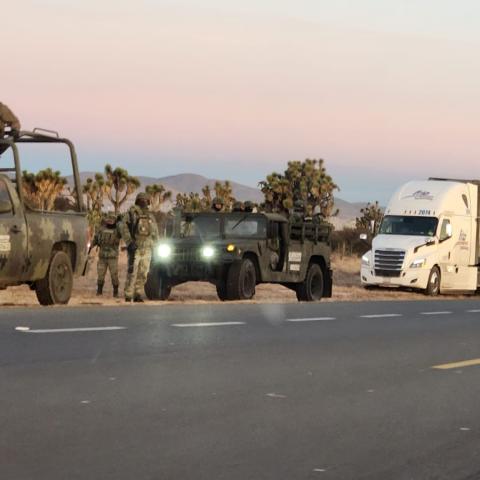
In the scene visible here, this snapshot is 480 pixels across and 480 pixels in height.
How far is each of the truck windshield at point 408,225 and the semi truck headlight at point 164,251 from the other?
12.5 meters

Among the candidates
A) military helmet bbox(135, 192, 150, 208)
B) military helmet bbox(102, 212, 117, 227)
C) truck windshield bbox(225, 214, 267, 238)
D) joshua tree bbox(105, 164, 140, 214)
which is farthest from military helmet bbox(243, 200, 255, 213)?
joshua tree bbox(105, 164, 140, 214)

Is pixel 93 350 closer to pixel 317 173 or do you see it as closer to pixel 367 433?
pixel 367 433

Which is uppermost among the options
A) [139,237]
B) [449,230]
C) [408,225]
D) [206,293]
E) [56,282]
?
[408,225]

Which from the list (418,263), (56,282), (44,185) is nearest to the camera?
(56,282)

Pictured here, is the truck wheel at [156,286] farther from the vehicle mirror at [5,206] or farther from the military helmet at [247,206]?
the vehicle mirror at [5,206]

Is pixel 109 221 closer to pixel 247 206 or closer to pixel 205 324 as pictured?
pixel 247 206

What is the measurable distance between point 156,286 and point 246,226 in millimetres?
2113

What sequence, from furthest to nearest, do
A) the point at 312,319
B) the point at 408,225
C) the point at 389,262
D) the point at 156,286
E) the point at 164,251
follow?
the point at 408,225 < the point at 389,262 < the point at 156,286 < the point at 164,251 < the point at 312,319

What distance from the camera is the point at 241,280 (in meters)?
24.0

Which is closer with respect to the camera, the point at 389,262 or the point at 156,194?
the point at 389,262

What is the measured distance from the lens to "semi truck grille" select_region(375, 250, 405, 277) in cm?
3538

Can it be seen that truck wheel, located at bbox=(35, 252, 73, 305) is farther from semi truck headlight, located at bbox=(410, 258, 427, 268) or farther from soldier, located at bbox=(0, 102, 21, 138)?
semi truck headlight, located at bbox=(410, 258, 427, 268)

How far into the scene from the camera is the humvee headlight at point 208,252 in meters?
24.3

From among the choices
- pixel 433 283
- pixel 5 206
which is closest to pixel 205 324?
pixel 5 206
